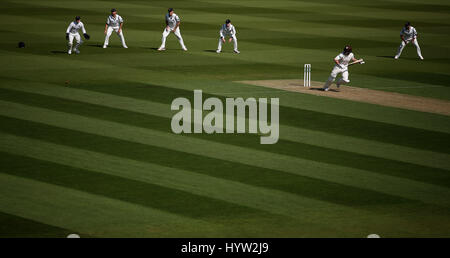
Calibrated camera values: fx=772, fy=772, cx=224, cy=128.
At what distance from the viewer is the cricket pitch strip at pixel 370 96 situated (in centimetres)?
2390

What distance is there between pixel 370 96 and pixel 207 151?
8832 millimetres

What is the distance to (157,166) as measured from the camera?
17.2 m

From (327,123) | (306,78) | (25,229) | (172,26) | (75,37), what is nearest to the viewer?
(25,229)

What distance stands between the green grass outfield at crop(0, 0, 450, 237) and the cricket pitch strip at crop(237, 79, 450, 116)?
765 mm

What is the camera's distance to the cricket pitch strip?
23898mm

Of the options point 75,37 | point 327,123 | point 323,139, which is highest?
point 75,37

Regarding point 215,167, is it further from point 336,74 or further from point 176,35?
point 176,35

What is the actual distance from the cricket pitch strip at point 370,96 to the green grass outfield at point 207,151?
765 millimetres

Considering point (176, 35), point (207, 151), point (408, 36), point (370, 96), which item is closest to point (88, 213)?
Answer: point (207, 151)

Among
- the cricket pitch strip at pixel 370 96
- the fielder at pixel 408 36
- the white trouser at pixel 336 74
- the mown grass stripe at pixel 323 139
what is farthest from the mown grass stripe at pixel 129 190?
the fielder at pixel 408 36

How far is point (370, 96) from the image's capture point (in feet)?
83.3

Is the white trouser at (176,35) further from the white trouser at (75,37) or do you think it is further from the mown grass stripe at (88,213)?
the mown grass stripe at (88,213)

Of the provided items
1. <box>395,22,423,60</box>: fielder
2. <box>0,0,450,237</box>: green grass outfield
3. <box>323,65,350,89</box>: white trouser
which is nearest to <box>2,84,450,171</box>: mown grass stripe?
<box>0,0,450,237</box>: green grass outfield
